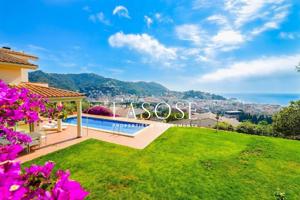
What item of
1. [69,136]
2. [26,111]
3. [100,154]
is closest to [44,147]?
[69,136]

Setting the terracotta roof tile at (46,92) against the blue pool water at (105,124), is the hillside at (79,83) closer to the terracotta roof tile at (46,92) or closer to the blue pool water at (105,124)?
the blue pool water at (105,124)

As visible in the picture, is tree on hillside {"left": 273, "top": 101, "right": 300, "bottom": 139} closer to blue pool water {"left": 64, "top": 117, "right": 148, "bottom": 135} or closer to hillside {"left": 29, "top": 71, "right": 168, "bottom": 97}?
blue pool water {"left": 64, "top": 117, "right": 148, "bottom": 135}

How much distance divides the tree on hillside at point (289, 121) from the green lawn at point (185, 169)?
48.9 feet

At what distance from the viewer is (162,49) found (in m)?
34.0

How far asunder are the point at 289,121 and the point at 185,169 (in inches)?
941

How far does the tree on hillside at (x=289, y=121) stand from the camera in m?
23.9

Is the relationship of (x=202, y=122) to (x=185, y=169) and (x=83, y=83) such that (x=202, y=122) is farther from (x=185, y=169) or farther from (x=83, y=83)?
(x=83, y=83)

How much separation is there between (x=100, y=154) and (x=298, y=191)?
29.4ft

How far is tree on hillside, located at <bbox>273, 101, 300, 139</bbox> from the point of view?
23.9 m

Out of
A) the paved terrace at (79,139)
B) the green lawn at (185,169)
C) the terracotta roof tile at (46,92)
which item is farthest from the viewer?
the terracotta roof tile at (46,92)

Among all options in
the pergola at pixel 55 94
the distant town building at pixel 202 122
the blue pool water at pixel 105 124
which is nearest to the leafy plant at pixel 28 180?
the pergola at pixel 55 94

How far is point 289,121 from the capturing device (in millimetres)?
24453

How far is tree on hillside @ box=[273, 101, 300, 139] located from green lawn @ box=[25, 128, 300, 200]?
14.9 m

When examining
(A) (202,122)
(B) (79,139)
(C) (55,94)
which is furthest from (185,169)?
(A) (202,122)
